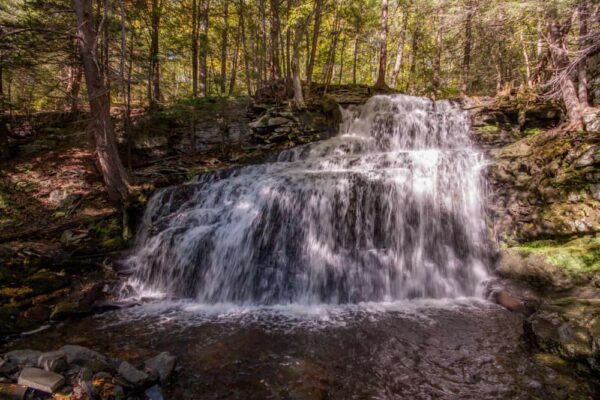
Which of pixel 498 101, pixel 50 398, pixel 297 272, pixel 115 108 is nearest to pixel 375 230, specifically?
pixel 297 272

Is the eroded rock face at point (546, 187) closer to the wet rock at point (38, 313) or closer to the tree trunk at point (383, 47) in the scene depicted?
the wet rock at point (38, 313)

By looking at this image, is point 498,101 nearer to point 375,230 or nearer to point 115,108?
point 375,230

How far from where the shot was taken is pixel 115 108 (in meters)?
15.0

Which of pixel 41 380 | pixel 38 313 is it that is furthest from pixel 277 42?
pixel 41 380

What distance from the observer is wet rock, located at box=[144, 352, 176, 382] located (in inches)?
155

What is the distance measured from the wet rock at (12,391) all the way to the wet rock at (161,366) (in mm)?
1209

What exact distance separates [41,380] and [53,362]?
354mm

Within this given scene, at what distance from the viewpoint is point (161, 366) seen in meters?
4.04

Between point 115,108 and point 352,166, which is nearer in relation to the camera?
point 352,166

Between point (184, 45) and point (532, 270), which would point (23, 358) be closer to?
point (532, 270)

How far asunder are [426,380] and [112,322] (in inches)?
210

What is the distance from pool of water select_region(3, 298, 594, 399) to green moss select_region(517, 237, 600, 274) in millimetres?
1536

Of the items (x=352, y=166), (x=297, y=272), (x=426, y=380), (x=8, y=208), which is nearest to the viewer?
(x=426, y=380)

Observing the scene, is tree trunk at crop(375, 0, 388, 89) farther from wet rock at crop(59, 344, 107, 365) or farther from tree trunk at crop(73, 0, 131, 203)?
wet rock at crop(59, 344, 107, 365)
